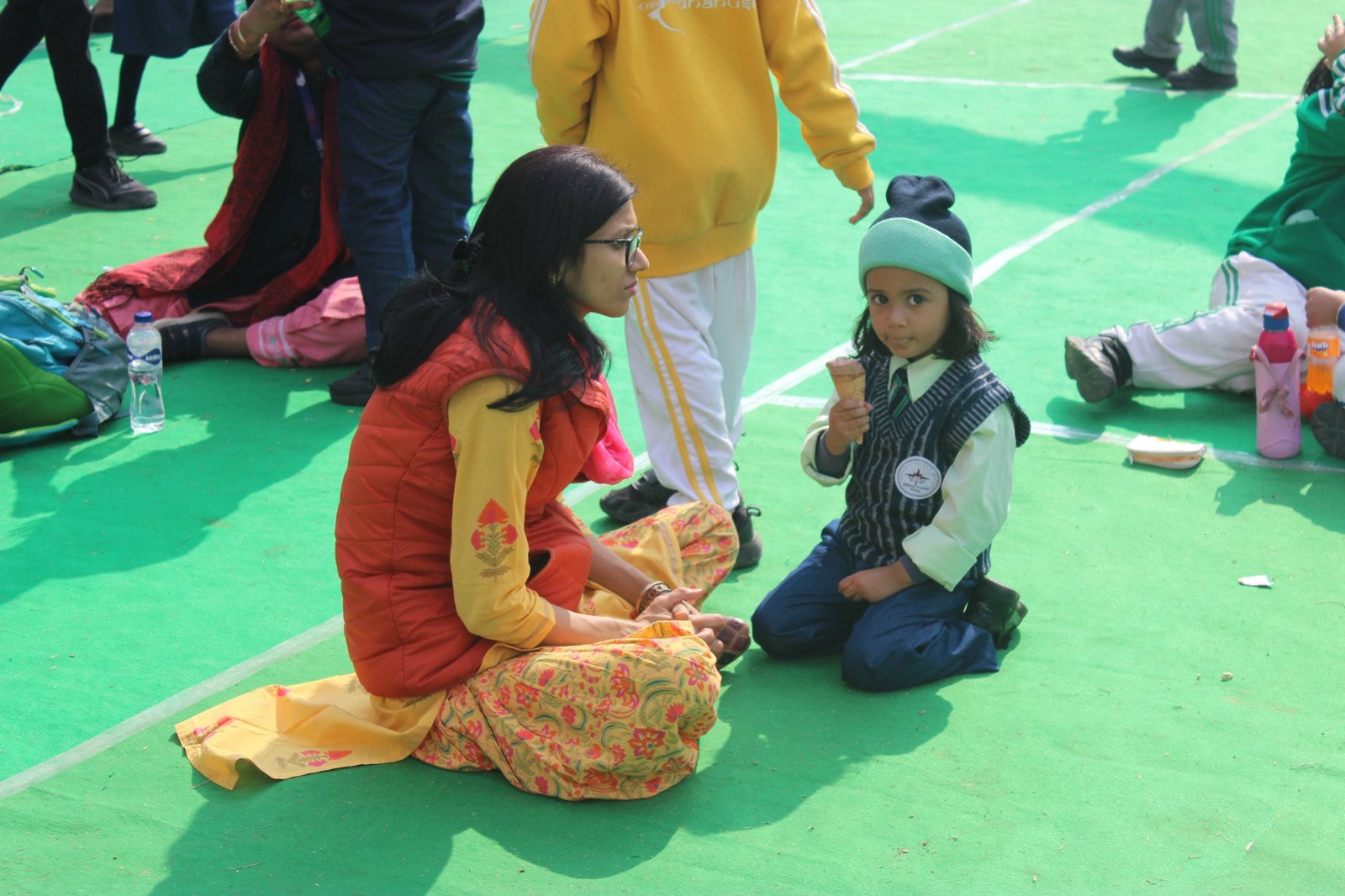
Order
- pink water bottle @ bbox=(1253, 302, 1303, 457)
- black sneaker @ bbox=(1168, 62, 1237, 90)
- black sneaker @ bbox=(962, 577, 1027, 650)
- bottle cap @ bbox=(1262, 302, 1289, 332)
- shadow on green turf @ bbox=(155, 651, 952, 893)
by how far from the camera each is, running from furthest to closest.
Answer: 1. black sneaker @ bbox=(1168, 62, 1237, 90)
2. bottle cap @ bbox=(1262, 302, 1289, 332)
3. pink water bottle @ bbox=(1253, 302, 1303, 457)
4. black sneaker @ bbox=(962, 577, 1027, 650)
5. shadow on green turf @ bbox=(155, 651, 952, 893)

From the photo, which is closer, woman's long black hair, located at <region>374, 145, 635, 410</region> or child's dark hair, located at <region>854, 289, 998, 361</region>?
woman's long black hair, located at <region>374, 145, 635, 410</region>

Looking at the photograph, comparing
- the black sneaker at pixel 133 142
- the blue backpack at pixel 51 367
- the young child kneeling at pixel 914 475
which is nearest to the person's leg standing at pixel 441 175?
the blue backpack at pixel 51 367

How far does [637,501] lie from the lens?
443cm

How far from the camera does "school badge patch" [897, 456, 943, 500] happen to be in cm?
346

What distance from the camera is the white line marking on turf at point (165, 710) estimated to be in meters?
3.08

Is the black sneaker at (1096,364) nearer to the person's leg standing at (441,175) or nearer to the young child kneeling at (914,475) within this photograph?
the young child kneeling at (914,475)

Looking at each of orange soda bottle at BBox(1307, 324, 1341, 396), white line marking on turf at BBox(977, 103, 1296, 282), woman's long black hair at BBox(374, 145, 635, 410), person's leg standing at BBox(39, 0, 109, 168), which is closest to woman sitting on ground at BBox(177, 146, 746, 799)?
woman's long black hair at BBox(374, 145, 635, 410)

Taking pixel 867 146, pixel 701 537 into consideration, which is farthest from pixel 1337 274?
pixel 701 537

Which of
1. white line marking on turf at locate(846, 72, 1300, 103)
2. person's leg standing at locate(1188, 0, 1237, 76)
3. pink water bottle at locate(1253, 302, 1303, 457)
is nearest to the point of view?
pink water bottle at locate(1253, 302, 1303, 457)

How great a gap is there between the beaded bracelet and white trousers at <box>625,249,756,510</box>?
0.77 meters

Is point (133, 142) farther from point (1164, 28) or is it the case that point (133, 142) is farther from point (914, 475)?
point (1164, 28)

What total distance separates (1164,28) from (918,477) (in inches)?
297

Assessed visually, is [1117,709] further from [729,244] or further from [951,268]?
[729,244]

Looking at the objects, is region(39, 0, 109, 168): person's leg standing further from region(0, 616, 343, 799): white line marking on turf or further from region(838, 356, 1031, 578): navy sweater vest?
region(838, 356, 1031, 578): navy sweater vest
